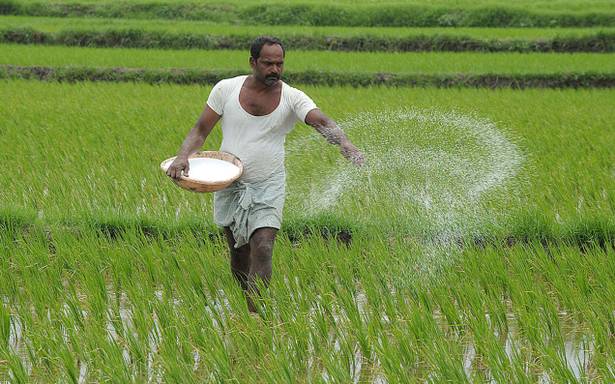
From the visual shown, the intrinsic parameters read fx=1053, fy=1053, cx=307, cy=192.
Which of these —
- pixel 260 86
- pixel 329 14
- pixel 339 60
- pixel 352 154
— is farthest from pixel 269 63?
pixel 329 14

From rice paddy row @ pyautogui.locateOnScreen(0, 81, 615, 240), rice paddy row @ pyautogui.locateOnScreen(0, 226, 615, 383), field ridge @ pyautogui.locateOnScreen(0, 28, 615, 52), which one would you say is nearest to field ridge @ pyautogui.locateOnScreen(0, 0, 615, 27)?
field ridge @ pyautogui.locateOnScreen(0, 28, 615, 52)

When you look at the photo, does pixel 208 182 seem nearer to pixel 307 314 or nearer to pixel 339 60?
pixel 307 314

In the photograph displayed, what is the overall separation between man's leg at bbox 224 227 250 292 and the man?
0.04 meters

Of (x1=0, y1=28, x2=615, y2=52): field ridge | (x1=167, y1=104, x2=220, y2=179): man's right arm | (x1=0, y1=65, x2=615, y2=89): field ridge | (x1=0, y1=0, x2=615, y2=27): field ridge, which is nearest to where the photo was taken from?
(x1=167, y1=104, x2=220, y2=179): man's right arm

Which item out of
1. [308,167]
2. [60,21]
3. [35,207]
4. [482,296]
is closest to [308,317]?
[482,296]

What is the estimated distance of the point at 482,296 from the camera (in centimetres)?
405

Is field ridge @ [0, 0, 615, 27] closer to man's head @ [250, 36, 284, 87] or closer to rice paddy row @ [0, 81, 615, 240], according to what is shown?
rice paddy row @ [0, 81, 615, 240]

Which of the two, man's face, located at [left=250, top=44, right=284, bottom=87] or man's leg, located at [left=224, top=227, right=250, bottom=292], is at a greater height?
man's face, located at [left=250, top=44, right=284, bottom=87]

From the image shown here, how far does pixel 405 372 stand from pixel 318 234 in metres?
1.99

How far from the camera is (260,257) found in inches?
156

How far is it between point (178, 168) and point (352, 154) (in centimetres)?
67

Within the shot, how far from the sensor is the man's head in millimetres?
3861

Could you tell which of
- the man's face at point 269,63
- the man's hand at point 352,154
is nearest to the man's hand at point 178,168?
the man's face at point 269,63

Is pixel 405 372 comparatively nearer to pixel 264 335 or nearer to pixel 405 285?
pixel 264 335
